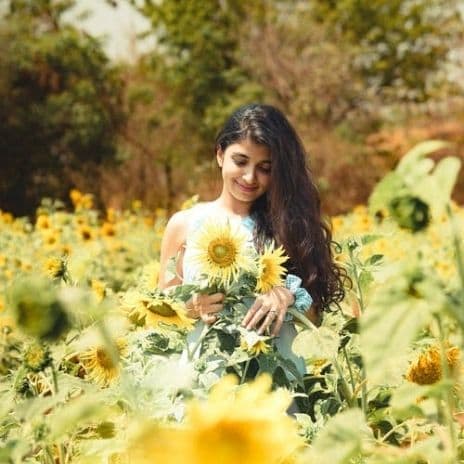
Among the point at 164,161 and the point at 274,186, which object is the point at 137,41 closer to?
the point at 164,161

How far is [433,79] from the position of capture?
15.6 meters

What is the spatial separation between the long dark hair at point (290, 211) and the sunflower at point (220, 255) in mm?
412

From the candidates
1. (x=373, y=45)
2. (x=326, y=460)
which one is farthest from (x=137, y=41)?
(x=326, y=460)

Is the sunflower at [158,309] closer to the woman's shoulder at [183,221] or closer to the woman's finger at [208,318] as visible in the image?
the woman's finger at [208,318]

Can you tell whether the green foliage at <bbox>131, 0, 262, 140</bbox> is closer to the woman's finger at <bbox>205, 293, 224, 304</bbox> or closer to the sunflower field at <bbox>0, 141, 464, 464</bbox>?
the sunflower field at <bbox>0, 141, 464, 464</bbox>

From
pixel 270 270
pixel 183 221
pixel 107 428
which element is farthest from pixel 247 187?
pixel 107 428

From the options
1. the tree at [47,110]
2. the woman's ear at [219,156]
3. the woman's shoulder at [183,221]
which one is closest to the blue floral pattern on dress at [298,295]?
the woman's shoulder at [183,221]

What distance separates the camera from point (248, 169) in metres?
1.75

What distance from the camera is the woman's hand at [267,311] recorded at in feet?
4.50

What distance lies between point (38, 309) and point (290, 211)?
1210mm

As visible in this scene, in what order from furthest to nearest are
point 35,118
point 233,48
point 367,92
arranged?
point 367,92, point 233,48, point 35,118

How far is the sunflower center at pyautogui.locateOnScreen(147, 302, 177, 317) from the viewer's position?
4.28 ft

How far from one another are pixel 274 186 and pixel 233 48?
37.6 feet

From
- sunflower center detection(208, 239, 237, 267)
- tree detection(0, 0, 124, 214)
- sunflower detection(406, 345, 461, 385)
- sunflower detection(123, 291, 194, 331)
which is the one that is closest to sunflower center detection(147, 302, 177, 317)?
sunflower detection(123, 291, 194, 331)
